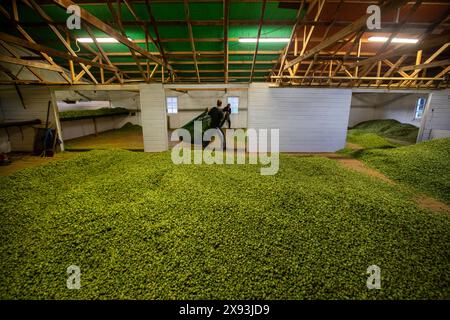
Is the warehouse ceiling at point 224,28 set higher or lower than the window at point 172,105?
higher

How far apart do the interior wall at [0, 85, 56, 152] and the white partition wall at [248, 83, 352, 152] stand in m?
8.66

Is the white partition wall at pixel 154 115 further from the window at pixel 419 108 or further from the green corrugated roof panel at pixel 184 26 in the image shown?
the window at pixel 419 108


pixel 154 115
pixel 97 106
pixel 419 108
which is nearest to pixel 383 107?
pixel 419 108

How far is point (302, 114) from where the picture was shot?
8539 millimetres

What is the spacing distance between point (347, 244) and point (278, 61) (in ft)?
24.0

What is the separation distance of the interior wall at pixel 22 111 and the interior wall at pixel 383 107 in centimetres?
1962

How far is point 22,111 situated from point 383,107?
2201 centimetres

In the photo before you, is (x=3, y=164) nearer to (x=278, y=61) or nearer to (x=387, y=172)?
(x=278, y=61)

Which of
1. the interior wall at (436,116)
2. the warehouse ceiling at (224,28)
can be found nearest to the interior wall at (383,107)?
the interior wall at (436,116)

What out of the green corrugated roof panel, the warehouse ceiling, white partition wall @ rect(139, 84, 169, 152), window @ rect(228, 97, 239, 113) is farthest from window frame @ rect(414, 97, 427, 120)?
white partition wall @ rect(139, 84, 169, 152)

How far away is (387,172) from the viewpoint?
5.54m

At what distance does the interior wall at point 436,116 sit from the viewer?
8977 mm

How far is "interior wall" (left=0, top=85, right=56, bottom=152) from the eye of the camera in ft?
26.3
